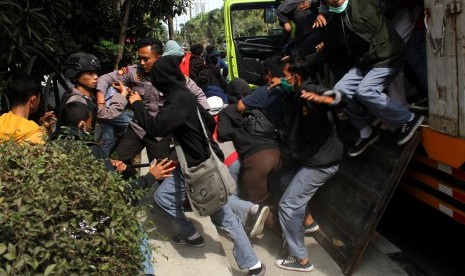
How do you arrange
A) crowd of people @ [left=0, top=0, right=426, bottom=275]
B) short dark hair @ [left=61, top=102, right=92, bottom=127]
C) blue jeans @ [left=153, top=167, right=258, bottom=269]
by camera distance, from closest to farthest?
short dark hair @ [left=61, top=102, right=92, bottom=127] → crowd of people @ [left=0, top=0, right=426, bottom=275] → blue jeans @ [left=153, top=167, right=258, bottom=269]

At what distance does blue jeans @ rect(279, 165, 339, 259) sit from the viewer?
368 centimetres

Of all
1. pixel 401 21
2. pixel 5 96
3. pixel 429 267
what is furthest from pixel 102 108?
pixel 429 267

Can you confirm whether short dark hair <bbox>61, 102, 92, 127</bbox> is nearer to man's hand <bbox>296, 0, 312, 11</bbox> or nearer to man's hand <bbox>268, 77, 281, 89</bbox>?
man's hand <bbox>268, 77, 281, 89</bbox>

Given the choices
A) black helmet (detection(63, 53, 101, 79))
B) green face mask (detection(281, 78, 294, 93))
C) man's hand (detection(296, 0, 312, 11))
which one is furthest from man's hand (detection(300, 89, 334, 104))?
man's hand (detection(296, 0, 312, 11))

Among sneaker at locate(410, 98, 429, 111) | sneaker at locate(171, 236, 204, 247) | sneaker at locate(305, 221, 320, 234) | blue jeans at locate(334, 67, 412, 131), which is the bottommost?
sneaker at locate(305, 221, 320, 234)

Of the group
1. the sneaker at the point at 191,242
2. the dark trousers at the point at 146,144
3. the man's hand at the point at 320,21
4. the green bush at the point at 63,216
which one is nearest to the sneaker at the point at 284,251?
the sneaker at the point at 191,242

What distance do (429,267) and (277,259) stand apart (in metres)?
1.20

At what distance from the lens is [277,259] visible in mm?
3918

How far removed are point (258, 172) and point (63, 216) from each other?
2.33 m

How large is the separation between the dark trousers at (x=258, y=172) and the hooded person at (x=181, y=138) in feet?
1.70

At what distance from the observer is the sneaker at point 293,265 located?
3.69 metres

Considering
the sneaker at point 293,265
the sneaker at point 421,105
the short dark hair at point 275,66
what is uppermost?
the short dark hair at point 275,66

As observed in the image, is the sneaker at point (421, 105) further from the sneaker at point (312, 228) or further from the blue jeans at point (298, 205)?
the sneaker at point (312, 228)

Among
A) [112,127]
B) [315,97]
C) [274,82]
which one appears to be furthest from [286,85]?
[112,127]
